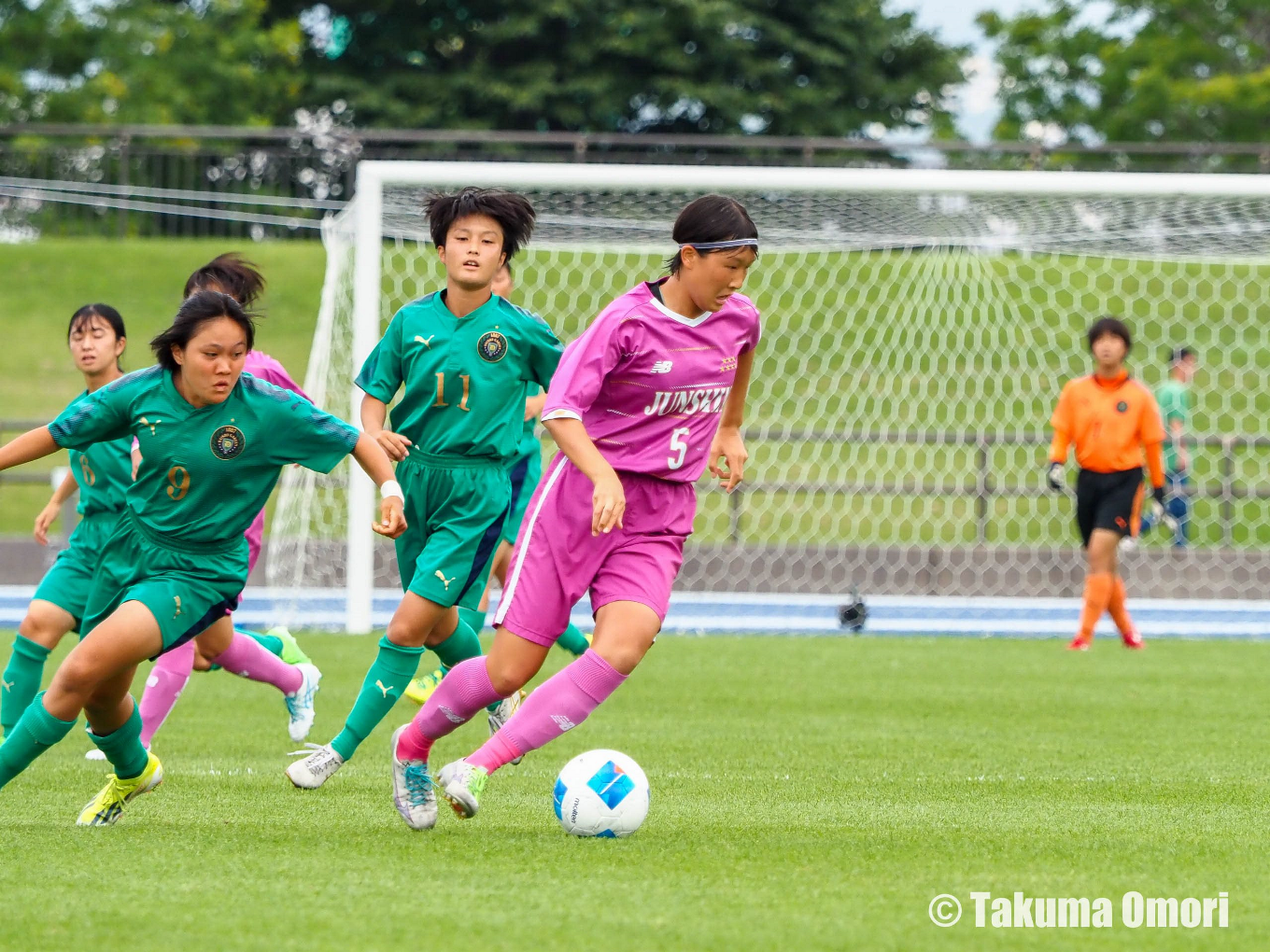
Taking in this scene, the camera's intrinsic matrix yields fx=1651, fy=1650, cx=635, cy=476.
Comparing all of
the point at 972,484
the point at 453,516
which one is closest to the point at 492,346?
the point at 453,516

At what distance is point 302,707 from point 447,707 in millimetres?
2112

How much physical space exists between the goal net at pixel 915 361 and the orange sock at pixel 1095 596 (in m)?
2.69

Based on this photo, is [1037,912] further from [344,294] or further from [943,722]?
[344,294]

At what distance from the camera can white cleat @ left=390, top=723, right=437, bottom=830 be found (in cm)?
445

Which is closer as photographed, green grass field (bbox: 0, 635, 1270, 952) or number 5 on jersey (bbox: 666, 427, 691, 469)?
green grass field (bbox: 0, 635, 1270, 952)

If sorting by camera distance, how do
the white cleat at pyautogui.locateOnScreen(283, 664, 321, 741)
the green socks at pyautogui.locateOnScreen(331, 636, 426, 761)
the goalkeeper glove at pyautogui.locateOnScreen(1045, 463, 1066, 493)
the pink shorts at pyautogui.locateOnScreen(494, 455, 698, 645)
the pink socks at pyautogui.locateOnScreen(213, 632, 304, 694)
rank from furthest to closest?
the goalkeeper glove at pyautogui.locateOnScreen(1045, 463, 1066, 493)
the white cleat at pyautogui.locateOnScreen(283, 664, 321, 741)
the pink socks at pyautogui.locateOnScreen(213, 632, 304, 694)
the green socks at pyautogui.locateOnScreen(331, 636, 426, 761)
the pink shorts at pyautogui.locateOnScreen(494, 455, 698, 645)

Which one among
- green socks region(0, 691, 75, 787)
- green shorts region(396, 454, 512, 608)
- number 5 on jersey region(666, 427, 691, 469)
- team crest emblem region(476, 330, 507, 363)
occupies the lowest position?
green socks region(0, 691, 75, 787)

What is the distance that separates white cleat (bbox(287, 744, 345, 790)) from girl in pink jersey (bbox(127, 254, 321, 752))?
644 mm

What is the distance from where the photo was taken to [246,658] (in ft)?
20.9

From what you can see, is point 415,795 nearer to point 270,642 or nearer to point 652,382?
point 652,382

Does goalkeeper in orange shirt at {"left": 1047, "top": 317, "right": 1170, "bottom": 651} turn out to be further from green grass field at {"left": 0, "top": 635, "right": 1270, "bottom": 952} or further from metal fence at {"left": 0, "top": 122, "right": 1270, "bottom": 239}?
metal fence at {"left": 0, "top": 122, "right": 1270, "bottom": 239}

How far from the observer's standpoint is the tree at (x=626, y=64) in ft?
100

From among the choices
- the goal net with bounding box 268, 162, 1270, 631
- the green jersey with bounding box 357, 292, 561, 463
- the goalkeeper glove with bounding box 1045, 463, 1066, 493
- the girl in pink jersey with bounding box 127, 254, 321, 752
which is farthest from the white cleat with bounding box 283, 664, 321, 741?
the goalkeeper glove with bounding box 1045, 463, 1066, 493

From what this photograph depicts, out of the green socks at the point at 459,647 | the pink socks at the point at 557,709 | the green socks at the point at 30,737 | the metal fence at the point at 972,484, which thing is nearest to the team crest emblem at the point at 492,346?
the green socks at the point at 459,647
